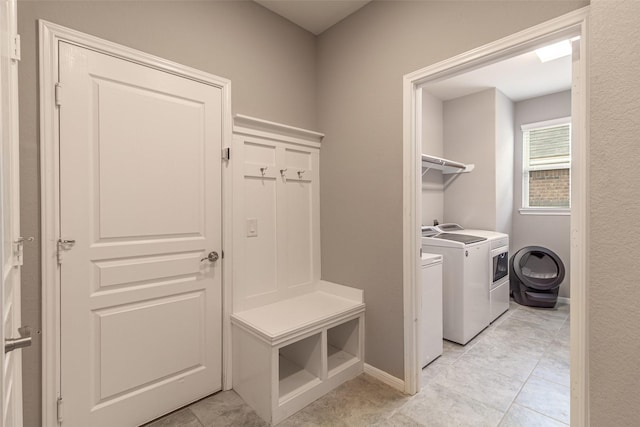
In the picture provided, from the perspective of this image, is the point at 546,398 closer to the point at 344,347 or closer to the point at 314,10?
the point at 344,347

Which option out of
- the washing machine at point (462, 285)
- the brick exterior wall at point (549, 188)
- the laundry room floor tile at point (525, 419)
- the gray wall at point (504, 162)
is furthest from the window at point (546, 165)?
the laundry room floor tile at point (525, 419)

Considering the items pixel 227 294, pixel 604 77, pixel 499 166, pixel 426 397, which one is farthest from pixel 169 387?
pixel 499 166

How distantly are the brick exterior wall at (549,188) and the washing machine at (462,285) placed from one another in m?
1.85

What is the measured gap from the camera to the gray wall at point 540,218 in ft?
13.0

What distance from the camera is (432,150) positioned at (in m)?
4.09

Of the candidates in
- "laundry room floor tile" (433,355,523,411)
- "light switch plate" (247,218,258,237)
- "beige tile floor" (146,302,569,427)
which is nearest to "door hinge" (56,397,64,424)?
"beige tile floor" (146,302,569,427)

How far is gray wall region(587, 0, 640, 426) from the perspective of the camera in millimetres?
1093

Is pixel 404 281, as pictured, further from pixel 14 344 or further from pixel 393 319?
pixel 14 344

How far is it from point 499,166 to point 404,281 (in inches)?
110

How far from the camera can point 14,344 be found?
0.72 metres

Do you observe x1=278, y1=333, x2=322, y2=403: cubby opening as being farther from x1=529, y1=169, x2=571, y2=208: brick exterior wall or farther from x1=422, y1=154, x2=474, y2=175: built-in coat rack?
x1=529, y1=169, x2=571, y2=208: brick exterior wall

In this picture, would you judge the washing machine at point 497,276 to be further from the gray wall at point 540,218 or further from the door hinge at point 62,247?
the door hinge at point 62,247

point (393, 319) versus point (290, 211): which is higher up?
point (290, 211)

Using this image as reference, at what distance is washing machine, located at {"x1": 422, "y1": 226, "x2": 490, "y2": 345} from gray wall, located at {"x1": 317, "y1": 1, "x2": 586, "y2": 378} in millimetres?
963
